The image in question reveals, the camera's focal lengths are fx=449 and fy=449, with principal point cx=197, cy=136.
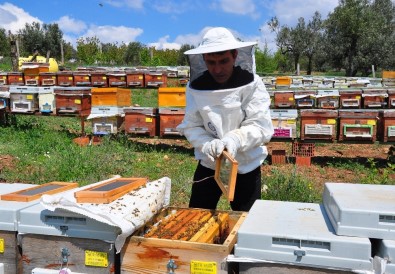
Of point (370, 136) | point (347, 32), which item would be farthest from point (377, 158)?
Result: point (347, 32)

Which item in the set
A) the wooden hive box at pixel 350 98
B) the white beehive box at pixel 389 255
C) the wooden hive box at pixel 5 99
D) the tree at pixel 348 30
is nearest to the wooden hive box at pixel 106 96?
the wooden hive box at pixel 5 99

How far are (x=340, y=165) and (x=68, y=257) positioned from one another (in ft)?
19.0

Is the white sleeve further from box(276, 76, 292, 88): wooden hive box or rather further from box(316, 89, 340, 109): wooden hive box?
box(276, 76, 292, 88): wooden hive box

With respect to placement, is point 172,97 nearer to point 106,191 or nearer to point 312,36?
point 106,191

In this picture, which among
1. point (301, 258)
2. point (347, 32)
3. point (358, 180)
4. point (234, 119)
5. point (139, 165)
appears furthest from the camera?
point (347, 32)

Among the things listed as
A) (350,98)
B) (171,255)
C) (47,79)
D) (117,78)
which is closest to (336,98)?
(350,98)

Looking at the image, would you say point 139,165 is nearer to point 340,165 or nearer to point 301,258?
point 340,165

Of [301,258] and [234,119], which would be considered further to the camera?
[234,119]

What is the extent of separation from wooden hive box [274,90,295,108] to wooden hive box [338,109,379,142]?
3.44 m

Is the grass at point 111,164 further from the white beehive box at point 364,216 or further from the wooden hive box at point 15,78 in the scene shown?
the wooden hive box at point 15,78

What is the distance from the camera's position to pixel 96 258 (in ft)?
5.47

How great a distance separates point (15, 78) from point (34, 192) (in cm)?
1355

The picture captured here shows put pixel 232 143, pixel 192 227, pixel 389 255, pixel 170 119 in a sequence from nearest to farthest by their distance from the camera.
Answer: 1. pixel 389 255
2. pixel 192 227
3. pixel 232 143
4. pixel 170 119

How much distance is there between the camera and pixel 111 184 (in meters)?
1.98
